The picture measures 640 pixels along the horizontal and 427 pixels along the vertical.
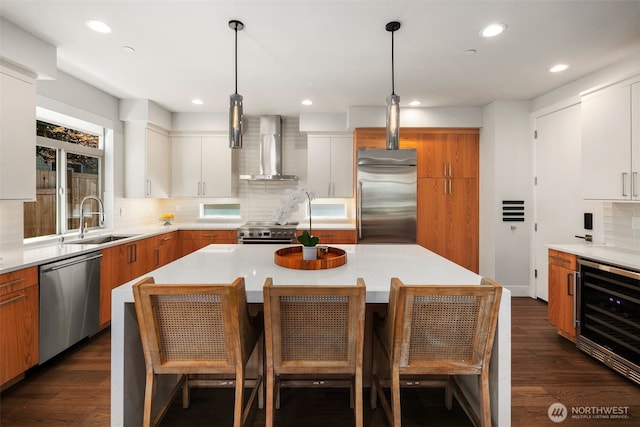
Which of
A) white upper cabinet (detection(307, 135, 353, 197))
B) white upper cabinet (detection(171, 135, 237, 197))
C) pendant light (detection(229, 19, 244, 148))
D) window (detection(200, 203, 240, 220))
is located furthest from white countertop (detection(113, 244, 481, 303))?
window (detection(200, 203, 240, 220))

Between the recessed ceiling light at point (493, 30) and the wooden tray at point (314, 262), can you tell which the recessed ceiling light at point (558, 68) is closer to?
the recessed ceiling light at point (493, 30)

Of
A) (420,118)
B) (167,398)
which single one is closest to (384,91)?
(420,118)

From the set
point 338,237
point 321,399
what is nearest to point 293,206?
point 321,399

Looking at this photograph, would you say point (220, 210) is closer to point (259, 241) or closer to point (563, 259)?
point (259, 241)

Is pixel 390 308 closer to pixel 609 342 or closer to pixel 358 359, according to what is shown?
pixel 358 359

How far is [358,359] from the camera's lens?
1.52 meters

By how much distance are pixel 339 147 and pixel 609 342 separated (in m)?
3.69

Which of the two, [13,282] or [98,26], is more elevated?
[98,26]

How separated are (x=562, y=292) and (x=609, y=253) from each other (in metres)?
0.51

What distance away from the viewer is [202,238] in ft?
15.6

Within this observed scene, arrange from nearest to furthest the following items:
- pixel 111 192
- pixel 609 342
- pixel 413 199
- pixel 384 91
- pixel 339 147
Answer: pixel 609 342 → pixel 384 91 → pixel 111 192 → pixel 413 199 → pixel 339 147

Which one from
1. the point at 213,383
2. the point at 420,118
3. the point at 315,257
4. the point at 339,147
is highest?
the point at 420,118

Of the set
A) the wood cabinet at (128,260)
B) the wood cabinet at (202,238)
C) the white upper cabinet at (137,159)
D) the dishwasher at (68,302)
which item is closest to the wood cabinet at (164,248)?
the wood cabinet at (128,260)

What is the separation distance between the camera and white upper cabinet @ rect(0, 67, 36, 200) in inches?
94.0
